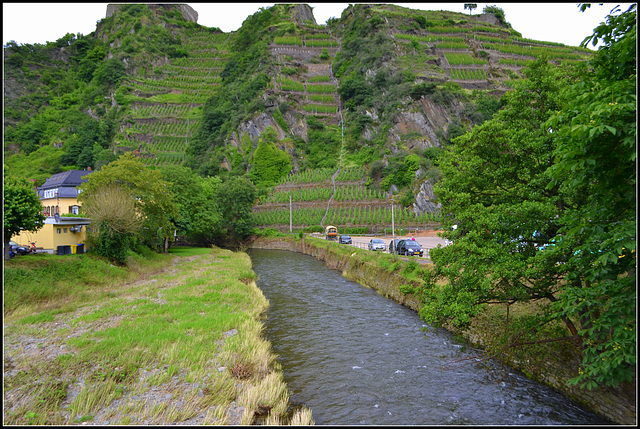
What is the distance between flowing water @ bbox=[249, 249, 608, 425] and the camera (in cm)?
1004

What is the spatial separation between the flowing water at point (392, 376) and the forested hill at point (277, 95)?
158ft

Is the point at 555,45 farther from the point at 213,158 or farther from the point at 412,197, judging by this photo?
the point at 213,158

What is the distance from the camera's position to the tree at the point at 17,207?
65.5 feet

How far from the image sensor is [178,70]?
136 metres

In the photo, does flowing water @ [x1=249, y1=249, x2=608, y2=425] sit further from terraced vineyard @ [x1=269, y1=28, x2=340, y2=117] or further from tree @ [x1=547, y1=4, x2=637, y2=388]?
terraced vineyard @ [x1=269, y1=28, x2=340, y2=117]

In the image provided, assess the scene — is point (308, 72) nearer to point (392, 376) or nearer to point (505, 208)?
point (505, 208)

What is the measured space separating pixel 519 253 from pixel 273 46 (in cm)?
12839

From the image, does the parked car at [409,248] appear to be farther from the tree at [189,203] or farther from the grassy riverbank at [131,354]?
the tree at [189,203]

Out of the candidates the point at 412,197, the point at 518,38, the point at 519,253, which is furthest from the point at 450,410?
the point at 518,38

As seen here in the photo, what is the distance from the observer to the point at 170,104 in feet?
384

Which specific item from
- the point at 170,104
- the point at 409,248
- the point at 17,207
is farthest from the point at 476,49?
the point at 17,207

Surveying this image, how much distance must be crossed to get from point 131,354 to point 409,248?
914 inches

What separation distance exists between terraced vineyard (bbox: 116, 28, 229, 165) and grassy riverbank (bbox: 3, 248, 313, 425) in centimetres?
8368

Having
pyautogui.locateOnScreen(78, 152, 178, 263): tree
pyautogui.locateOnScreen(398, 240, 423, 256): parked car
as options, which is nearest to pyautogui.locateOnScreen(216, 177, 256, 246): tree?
pyautogui.locateOnScreen(78, 152, 178, 263): tree
